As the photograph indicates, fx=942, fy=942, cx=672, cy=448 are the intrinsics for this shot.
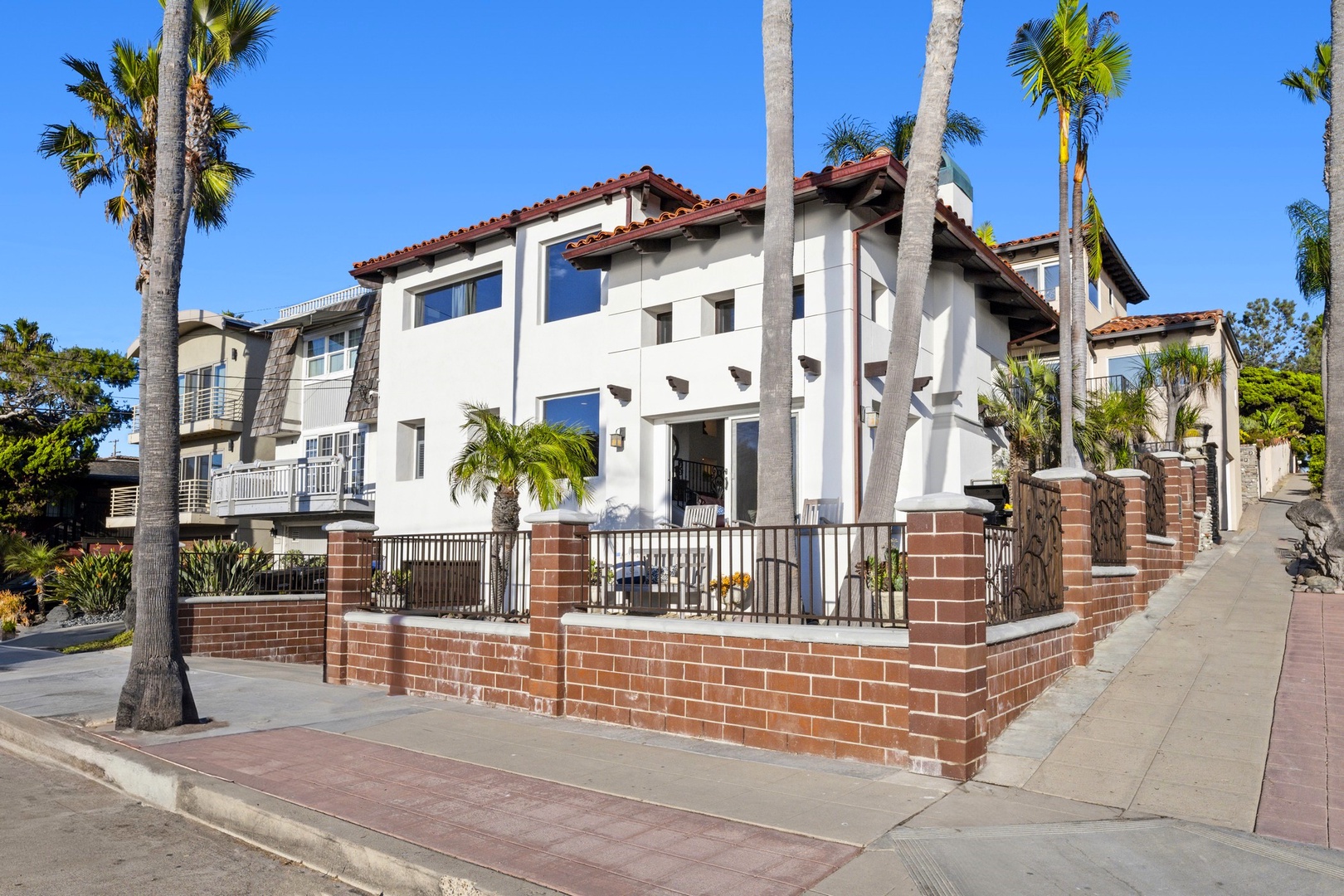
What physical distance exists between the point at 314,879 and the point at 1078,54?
1758cm

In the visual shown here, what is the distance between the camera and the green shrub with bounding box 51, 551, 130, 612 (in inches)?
744

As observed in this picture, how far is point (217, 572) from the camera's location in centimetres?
1563

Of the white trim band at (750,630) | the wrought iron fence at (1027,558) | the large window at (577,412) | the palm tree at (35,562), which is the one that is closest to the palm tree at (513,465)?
the large window at (577,412)

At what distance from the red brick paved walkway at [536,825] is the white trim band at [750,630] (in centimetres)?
193

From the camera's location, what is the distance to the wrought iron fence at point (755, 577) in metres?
7.50

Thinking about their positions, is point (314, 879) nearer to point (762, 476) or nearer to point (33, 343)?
point (762, 476)

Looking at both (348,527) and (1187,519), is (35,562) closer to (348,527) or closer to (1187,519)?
(348,527)

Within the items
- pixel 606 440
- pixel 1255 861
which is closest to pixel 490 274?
pixel 606 440

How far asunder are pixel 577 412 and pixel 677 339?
275 centimetres

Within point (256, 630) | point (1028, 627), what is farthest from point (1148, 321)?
point (256, 630)

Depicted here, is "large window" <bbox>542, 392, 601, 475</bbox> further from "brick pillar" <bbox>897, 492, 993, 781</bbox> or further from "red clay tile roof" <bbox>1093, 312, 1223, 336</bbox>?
"red clay tile roof" <bbox>1093, 312, 1223, 336</bbox>

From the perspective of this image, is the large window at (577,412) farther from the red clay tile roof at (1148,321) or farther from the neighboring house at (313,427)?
the red clay tile roof at (1148,321)

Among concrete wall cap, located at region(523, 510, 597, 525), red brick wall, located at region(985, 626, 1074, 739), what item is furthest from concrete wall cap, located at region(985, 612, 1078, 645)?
concrete wall cap, located at region(523, 510, 597, 525)

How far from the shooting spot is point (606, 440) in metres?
15.8
